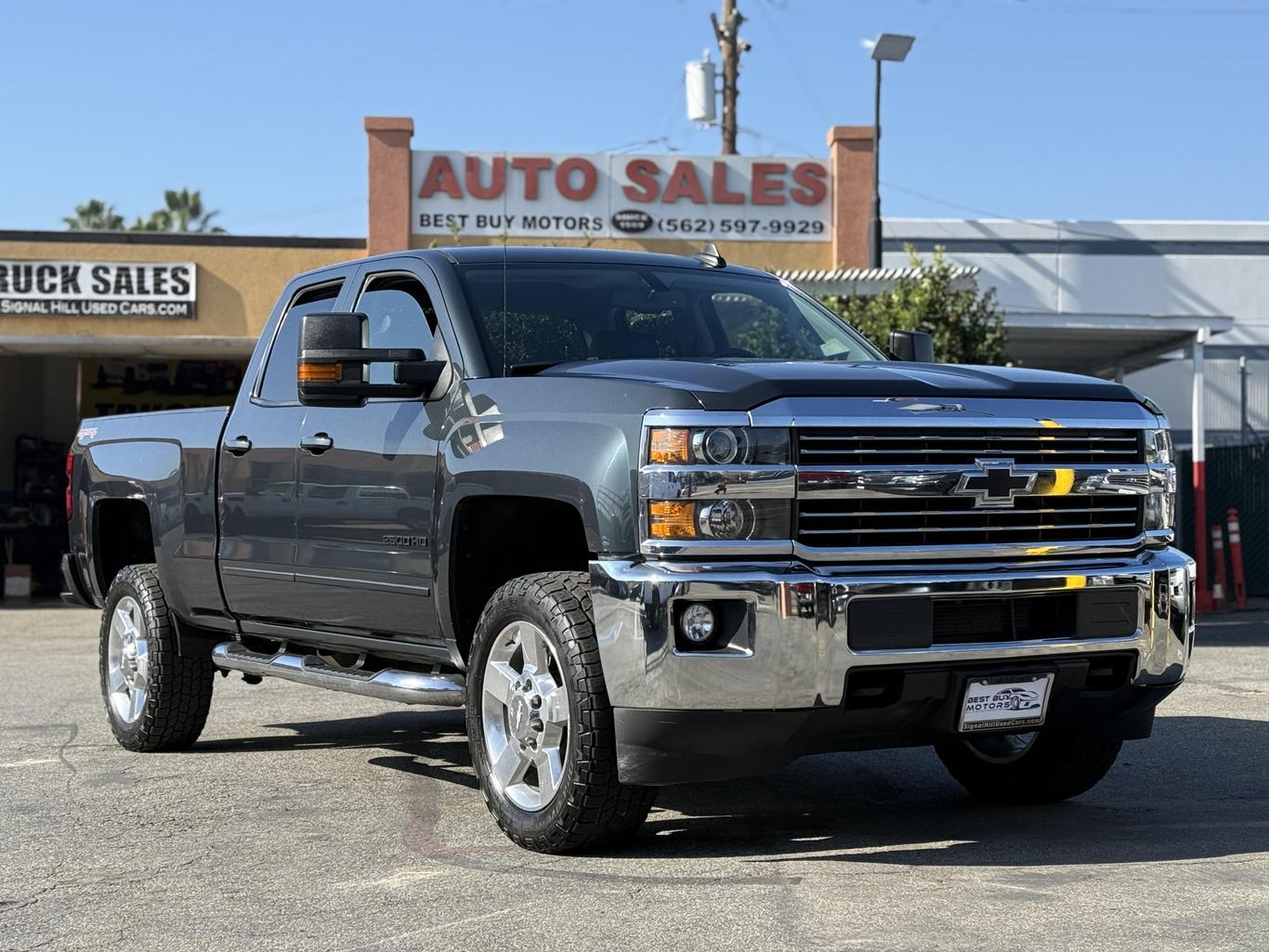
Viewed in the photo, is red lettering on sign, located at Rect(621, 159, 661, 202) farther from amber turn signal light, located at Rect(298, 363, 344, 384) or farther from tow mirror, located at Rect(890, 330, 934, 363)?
amber turn signal light, located at Rect(298, 363, 344, 384)

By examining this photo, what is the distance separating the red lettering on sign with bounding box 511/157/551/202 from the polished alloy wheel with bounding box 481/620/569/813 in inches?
683

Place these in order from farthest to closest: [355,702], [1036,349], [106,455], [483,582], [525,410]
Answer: [1036,349]
[355,702]
[106,455]
[483,582]
[525,410]

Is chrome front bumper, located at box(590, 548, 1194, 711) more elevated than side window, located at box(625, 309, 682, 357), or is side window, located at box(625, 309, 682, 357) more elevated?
side window, located at box(625, 309, 682, 357)

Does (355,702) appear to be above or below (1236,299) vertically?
below

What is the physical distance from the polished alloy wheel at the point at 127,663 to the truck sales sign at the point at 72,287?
13568mm

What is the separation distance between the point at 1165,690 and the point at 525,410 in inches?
90.9

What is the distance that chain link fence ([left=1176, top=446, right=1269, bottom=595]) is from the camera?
65.7ft

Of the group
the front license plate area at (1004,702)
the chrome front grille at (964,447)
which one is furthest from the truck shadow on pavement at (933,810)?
the chrome front grille at (964,447)

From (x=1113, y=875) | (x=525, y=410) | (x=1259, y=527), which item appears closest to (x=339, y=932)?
(x=525, y=410)

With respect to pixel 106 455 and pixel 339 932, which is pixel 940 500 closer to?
pixel 339 932

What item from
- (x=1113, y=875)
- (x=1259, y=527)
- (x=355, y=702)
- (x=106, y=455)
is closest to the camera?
(x=1113, y=875)

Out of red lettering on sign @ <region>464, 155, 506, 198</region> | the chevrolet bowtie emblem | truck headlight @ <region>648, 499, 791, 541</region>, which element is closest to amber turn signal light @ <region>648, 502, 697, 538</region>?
truck headlight @ <region>648, 499, 791, 541</region>

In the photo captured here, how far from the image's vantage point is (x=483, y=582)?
6012mm

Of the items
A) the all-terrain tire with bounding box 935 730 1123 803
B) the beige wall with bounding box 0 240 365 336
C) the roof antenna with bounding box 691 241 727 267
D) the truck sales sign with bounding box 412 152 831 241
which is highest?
the truck sales sign with bounding box 412 152 831 241
